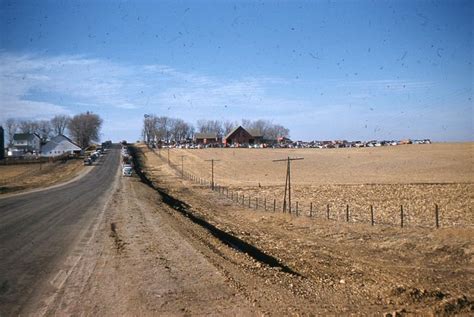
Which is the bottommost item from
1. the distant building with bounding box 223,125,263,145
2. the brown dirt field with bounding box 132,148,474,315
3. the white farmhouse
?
the brown dirt field with bounding box 132,148,474,315

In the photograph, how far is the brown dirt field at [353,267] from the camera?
9.91 meters

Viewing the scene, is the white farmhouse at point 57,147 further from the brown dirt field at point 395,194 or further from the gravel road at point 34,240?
the gravel road at point 34,240

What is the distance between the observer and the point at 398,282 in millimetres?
12375

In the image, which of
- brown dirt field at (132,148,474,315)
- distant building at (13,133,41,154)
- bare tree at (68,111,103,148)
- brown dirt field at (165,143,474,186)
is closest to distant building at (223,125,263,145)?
bare tree at (68,111,103,148)

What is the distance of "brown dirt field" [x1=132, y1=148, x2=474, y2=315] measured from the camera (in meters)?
9.91

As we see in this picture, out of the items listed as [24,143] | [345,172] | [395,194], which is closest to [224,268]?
[395,194]

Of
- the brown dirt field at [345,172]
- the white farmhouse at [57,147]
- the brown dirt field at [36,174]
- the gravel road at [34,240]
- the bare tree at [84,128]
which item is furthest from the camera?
the bare tree at [84,128]

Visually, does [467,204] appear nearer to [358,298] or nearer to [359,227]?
[359,227]

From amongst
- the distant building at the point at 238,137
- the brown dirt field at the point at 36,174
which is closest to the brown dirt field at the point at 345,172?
the brown dirt field at the point at 36,174

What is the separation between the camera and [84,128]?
17350 cm

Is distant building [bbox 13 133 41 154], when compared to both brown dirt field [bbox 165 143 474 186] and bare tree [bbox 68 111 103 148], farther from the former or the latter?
brown dirt field [bbox 165 143 474 186]

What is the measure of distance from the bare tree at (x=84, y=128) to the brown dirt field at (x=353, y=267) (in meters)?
158

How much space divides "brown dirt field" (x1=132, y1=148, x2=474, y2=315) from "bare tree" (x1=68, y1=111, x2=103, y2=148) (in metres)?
158

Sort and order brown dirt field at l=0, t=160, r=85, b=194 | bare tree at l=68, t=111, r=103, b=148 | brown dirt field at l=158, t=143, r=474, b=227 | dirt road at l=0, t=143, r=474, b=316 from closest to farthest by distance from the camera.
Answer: dirt road at l=0, t=143, r=474, b=316, brown dirt field at l=158, t=143, r=474, b=227, brown dirt field at l=0, t=160, r=85, b=194, bare tree at l=68, t=111, r=103, b=148
